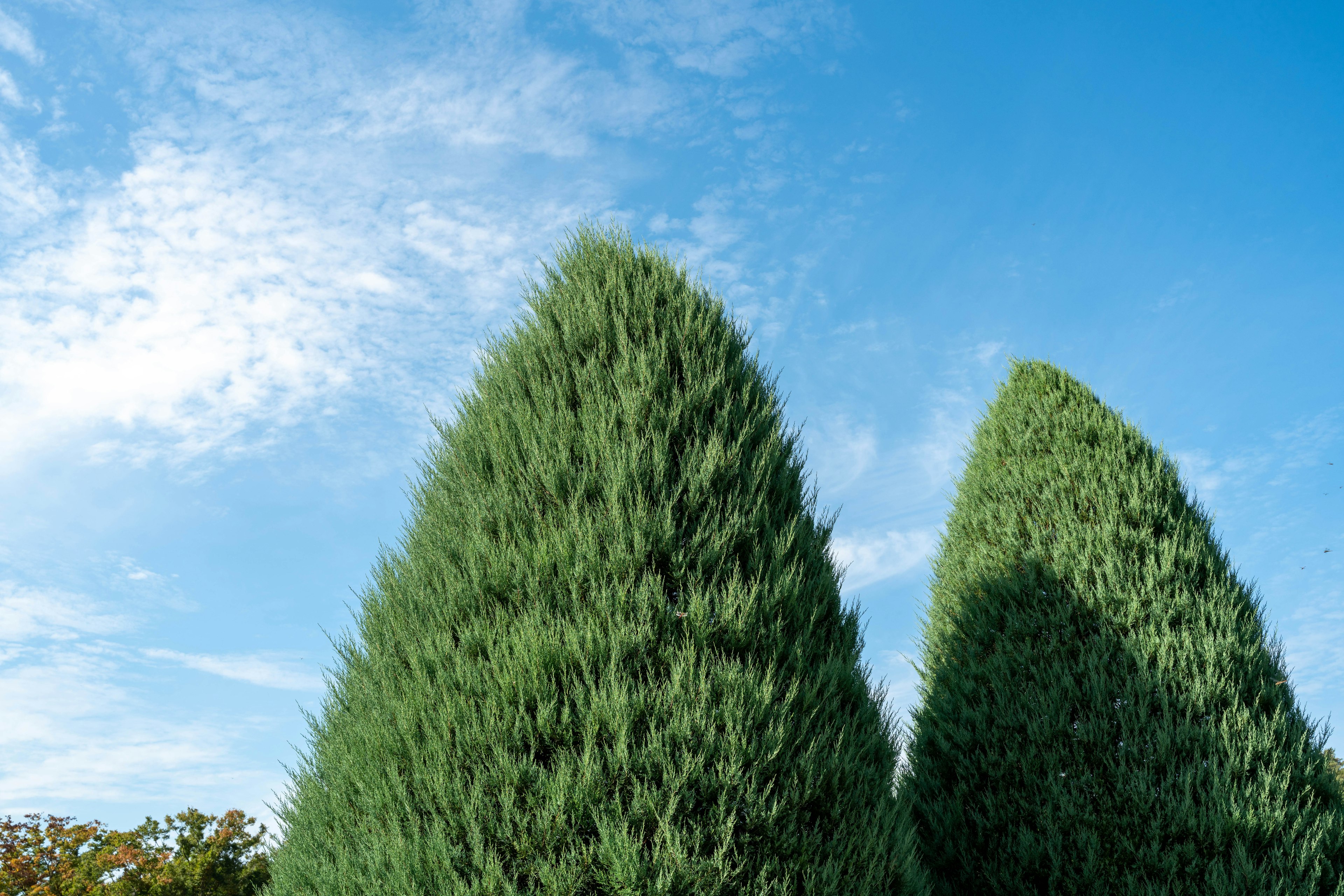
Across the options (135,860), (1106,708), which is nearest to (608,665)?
(1106,708)

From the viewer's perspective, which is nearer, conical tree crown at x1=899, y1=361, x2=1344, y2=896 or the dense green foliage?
conical tree crown at x1=899, y1=361, x2=1344, y2=896

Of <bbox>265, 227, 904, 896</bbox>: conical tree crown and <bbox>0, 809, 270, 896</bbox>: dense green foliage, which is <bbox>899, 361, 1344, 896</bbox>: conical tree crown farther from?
<bbox>0, 809, 270, 896</bbox>: dense green foliage

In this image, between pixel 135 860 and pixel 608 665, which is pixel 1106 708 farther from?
pixel 135 860

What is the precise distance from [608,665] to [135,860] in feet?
41.2

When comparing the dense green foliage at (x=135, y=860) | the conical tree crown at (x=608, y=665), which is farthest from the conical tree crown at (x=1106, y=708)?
the dense green foliage at (x=135, y=860)

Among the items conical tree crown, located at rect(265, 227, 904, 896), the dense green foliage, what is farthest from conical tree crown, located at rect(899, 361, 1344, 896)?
the dense green foliage

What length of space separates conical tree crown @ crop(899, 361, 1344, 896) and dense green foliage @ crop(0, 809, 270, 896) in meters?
11.1

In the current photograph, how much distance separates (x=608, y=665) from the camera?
4418 mm

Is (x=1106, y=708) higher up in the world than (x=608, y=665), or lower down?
lower down

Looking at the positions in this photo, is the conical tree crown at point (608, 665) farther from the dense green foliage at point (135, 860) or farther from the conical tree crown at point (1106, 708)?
the dense green foliage at point (135, 860)

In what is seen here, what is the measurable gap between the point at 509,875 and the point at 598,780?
0.66 meters

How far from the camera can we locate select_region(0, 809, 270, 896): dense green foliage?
475 inches

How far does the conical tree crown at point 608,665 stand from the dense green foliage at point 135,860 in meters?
9.36

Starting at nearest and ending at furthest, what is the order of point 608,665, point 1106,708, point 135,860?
point 608,665 < point 1106,708 < point 135,860
